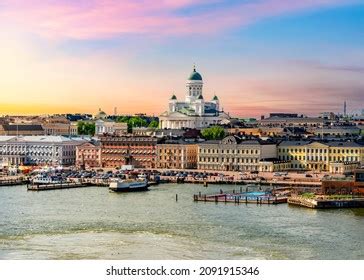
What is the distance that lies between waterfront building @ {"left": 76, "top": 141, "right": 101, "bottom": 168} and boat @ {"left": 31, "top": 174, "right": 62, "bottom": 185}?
154 inches

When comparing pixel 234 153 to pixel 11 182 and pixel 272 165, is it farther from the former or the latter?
pixel 11 182

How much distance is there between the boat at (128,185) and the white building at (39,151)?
5.24 meters

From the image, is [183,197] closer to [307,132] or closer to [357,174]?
[357,174]

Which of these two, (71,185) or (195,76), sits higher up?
(195,76)

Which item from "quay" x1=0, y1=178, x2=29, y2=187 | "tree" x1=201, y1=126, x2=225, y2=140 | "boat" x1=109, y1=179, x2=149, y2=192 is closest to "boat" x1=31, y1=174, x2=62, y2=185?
"quay" x1=0, y1=178, x2=29, y2=187

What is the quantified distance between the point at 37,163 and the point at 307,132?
661 cm

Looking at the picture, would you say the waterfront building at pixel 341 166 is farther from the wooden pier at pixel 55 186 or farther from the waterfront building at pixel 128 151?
the wooden pier at pixel 55 186

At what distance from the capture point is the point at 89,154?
60.0ft

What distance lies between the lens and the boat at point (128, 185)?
12648mm

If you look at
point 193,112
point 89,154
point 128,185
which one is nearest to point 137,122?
point 193,112

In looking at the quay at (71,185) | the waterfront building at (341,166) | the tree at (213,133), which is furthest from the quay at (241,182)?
the tree at (213,133)

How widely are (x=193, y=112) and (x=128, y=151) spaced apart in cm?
856

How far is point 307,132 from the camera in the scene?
21.9m
